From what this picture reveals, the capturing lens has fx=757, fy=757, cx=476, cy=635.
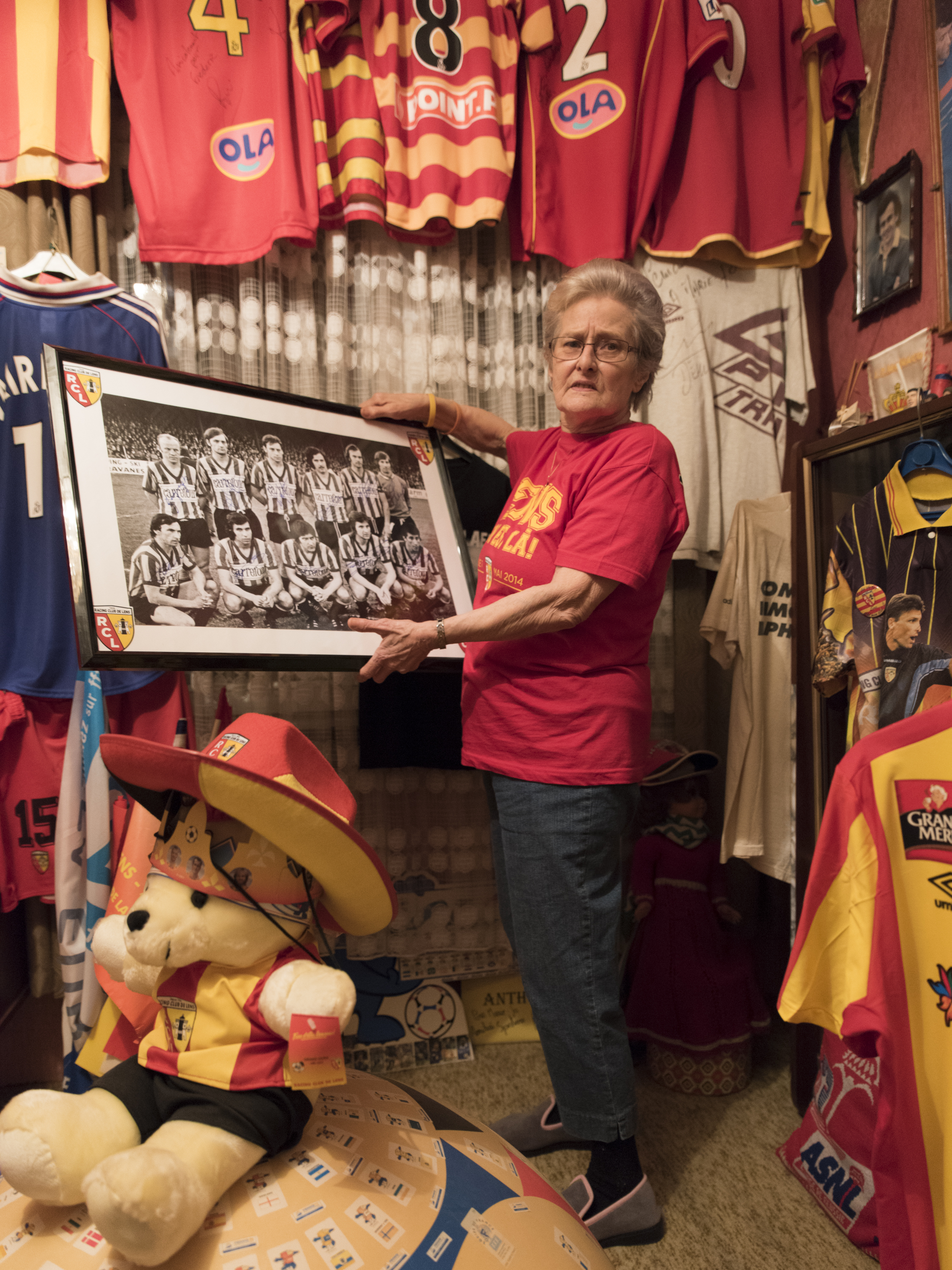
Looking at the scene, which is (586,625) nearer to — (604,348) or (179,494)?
(604,348)

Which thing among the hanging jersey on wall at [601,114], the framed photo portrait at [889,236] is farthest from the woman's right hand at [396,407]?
the framed photo portrait at [889,236]

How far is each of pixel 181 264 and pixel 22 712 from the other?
1050mm

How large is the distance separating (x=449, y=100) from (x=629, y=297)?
0.90m

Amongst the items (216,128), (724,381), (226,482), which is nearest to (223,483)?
(226,482)

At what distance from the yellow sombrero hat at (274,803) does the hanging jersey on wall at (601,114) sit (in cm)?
143

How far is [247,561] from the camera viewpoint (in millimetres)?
1287

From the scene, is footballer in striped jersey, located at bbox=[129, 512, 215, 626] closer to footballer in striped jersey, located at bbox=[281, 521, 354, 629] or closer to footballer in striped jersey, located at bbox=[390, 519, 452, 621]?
footballer in striped jersey, located at bbox=[281, 521, 354, 629]

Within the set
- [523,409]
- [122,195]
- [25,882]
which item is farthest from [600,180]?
[25,882]

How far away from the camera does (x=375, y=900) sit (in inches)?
37.9

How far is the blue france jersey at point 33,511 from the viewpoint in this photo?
1406 millimetres

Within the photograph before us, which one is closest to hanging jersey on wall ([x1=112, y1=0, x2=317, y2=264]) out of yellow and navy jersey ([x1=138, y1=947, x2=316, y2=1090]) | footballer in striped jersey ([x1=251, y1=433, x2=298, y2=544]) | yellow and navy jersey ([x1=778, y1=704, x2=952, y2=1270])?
footballer in striped jersey ([x1=251, y1=433, x2=298, y2=544])

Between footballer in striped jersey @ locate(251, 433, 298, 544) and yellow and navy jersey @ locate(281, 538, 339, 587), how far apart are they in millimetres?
21

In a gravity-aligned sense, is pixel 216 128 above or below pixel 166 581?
above

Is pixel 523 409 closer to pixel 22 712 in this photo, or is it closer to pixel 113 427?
pixel 113 427
